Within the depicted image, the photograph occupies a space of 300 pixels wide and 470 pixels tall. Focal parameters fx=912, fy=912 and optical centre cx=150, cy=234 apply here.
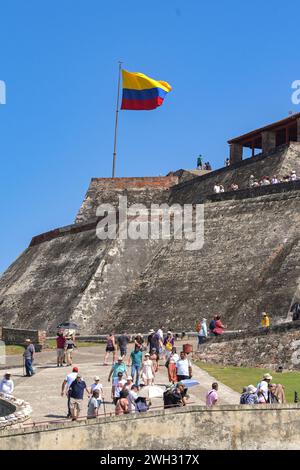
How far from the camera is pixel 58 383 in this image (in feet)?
67.9

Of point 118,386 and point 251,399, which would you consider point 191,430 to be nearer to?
point 251,399

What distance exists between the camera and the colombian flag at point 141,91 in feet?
142

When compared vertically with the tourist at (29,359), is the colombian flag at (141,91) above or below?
above

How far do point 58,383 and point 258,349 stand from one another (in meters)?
5.21

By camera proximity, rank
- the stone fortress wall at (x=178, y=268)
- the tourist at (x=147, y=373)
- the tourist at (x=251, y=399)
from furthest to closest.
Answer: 1. the stone fortress wall at (x=178, y=268)
2. the tourist at (x=147, y=373)
3. the tourist at (x=251, y=399)

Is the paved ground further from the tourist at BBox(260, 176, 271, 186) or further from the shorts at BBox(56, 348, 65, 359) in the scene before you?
the tourist at BBox(260, 176, 271, 186)

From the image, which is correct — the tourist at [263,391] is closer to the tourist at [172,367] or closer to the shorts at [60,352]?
the tourist at [172,367]

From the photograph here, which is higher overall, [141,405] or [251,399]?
[251,399]

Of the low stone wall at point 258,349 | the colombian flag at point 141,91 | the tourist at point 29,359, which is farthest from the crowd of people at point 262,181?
the tourist at point 29,359

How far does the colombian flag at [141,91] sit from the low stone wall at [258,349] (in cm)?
2109

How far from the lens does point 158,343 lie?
2316 centimetres

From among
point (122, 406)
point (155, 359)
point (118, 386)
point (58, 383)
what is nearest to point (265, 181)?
point (155, 359)
